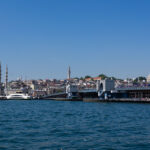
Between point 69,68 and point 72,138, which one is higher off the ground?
point 69,68

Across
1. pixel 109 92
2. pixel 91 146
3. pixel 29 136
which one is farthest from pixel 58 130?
pixel 109 92

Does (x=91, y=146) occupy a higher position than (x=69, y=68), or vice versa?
(x=69, y=68)

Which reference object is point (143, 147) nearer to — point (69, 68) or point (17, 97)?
point (17, 97)

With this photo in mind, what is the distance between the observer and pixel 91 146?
16.4m

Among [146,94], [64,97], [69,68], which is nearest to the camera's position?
[146,94]

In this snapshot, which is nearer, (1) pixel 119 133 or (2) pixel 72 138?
(2) pixel 72 138

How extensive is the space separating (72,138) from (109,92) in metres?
76.2

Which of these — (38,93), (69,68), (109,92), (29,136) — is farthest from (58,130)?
(38,93)

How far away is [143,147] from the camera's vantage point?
53.7 feet

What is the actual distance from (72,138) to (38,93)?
152990 mm

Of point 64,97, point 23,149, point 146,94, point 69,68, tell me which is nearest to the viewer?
point 23,149

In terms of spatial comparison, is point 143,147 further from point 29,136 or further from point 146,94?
point 146,94

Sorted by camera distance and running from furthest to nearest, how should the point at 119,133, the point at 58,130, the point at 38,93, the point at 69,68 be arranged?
the point at 38,93, the point at 69,68, the point at 58,130, the point at 119,133

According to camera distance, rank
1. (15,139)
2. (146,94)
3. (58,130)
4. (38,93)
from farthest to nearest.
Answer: (38,93)
(146,94)
(58,130)
(15,139)
